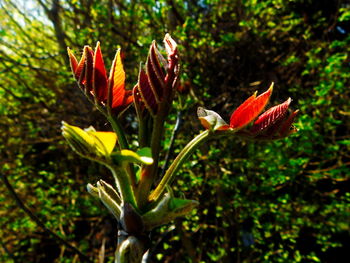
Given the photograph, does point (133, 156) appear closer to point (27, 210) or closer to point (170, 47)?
point (170, 47)

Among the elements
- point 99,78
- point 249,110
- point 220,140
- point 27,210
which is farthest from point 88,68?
point 220,140

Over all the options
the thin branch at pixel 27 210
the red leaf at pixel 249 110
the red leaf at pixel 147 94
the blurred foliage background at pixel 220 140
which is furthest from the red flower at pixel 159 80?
the blurred foliage background at pixel 220 140

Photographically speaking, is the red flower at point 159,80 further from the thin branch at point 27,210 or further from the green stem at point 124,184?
the thin branch at point 27,210

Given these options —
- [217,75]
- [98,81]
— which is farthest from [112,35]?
[98,81]

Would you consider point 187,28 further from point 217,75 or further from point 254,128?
point 254,128

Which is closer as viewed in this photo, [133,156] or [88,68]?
[133,156]
